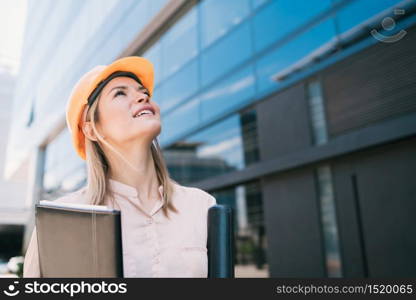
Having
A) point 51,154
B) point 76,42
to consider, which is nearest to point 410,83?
point 76,42

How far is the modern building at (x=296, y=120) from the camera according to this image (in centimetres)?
534

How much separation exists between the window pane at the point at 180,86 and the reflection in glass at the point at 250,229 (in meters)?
3.09

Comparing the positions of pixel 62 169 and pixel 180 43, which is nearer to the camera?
pixel 180 43

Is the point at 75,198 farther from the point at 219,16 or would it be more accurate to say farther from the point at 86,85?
the point at 219,16

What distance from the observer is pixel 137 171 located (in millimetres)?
1229

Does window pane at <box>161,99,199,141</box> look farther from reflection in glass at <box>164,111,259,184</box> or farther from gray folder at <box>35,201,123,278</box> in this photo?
gray folder at <box>35,201,123,278</box>

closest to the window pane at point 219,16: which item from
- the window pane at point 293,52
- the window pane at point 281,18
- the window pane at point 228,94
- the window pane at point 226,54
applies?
the window pane at point 226,54

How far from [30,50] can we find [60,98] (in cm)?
897

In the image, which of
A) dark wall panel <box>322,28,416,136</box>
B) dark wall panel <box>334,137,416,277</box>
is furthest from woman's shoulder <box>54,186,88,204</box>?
dark wall panel <box>322,28,416,136</box>

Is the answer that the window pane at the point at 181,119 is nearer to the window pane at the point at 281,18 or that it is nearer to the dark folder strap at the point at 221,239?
the window pane at the point at 281,18

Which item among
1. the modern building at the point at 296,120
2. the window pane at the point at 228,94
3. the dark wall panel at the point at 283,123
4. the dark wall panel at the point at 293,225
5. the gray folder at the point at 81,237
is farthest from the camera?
the window pane at the point at 228,94

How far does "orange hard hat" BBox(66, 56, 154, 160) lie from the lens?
1234 mm

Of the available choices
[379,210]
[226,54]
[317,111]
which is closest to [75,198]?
[379,210]

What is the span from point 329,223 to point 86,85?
5.80 m
